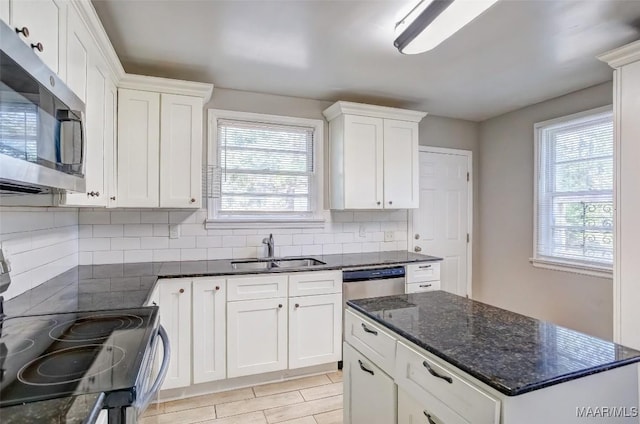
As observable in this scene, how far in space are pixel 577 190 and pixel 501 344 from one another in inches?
109

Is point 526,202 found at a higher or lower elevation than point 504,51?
lower

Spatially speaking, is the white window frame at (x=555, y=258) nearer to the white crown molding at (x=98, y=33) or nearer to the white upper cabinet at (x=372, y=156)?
the white upper cabinet at (x=372, y=156)

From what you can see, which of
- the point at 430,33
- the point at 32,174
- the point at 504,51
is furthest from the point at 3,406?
the point at 504,51

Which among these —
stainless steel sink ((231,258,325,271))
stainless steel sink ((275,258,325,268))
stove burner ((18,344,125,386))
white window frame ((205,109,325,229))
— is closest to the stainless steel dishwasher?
stainless steel sink ((231,258,325,271))

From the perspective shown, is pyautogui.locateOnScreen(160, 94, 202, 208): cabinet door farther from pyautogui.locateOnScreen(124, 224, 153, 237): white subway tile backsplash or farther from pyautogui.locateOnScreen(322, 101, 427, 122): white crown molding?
pyautogui.locateOnScreen(322, 101, 427, 122): white crown molding

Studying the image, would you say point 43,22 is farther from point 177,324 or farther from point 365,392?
point 365,392

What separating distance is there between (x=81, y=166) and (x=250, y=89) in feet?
6.95

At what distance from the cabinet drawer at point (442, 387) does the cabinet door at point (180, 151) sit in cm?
203

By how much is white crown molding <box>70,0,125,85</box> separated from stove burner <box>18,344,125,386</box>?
1.51m

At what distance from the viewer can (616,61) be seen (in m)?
2.24

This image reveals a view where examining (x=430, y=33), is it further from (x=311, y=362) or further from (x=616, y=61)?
(x=311, y=362)

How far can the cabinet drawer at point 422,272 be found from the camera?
3.20 metres

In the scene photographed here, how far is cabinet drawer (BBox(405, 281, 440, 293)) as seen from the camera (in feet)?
10.5

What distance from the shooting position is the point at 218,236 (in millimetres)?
3168
